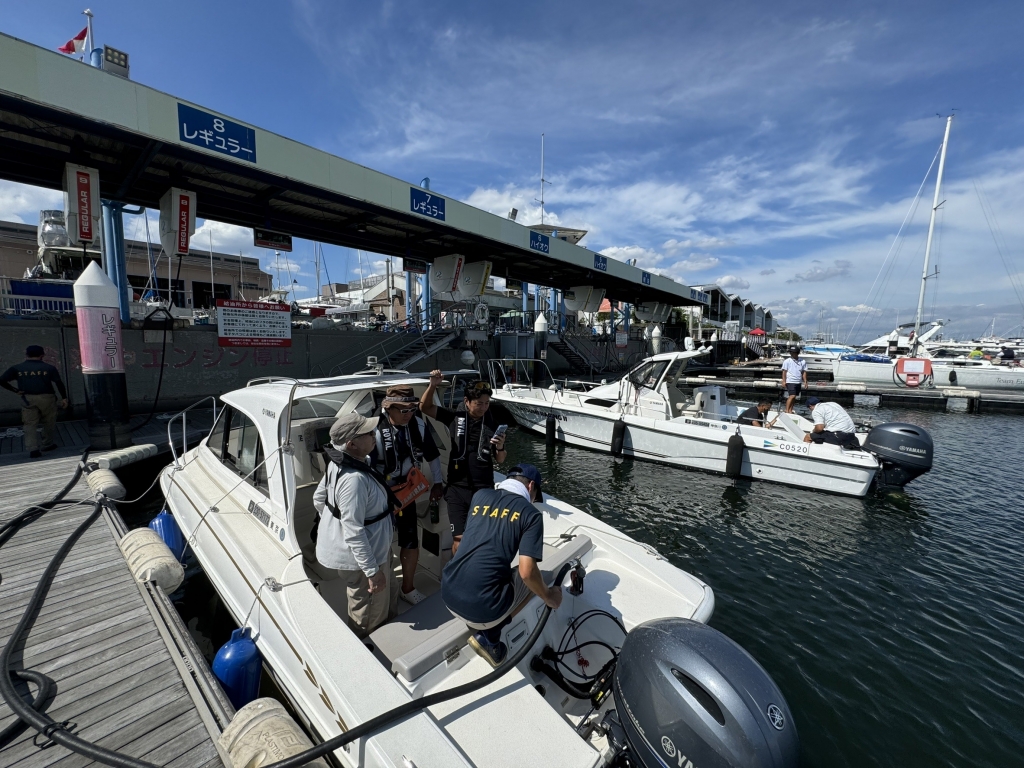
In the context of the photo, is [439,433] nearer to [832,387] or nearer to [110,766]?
[110,766]

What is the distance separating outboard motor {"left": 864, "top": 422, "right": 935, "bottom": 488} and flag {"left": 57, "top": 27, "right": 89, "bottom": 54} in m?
16.6

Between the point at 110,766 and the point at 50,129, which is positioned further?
the point at 50,129

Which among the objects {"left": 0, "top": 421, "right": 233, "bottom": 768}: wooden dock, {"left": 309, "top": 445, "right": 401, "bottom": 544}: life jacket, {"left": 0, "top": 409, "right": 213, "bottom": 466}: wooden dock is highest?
{"left": 309, "top": 445, "right": 401, "bottom": 544}: life jacket

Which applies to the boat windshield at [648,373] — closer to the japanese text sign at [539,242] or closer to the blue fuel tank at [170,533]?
the japanese text sign at [539,242]

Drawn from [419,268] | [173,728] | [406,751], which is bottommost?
[173,728]

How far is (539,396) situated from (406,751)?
10432 mm

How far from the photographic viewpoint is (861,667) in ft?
12.7

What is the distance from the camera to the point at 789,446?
8.41 metres

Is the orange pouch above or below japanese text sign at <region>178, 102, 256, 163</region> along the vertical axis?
below

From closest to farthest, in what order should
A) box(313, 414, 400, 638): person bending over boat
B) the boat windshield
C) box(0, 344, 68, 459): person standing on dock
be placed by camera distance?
box(313, 414, 400, 638): person bending over boat, box(0, 344, 68, 459): person standing on dock, the boat windshield

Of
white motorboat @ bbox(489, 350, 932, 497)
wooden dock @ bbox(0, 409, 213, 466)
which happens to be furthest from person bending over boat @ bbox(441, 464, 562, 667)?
wooden dock @ bbox(0, 409, 213, 466)

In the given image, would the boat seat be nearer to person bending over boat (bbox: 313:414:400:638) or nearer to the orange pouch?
person bending over boat (bbox: 313:414:400:638)

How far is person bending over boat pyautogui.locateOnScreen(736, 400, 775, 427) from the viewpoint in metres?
9.50

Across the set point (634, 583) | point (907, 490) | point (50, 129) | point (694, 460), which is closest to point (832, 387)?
point (907, 490)
